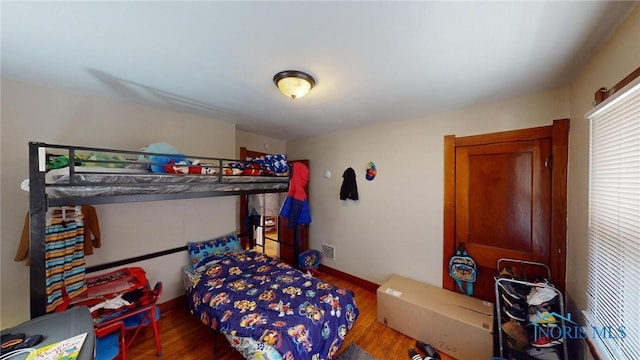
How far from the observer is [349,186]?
120 inches

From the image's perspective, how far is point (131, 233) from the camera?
2.12 meters

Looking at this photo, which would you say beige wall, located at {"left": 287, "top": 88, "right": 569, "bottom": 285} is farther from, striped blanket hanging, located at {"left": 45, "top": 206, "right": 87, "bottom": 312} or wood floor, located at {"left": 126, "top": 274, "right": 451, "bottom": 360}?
striped blanket hanging, located at {"left": 45, "top": 206, "right": 87, "bottom": 312}

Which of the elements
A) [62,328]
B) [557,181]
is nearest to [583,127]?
[557,181]

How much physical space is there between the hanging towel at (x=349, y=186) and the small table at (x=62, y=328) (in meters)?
2.61

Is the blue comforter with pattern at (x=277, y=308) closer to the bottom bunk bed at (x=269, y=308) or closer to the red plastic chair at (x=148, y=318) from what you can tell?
the bottom bunk bed at (x=269, y=308)

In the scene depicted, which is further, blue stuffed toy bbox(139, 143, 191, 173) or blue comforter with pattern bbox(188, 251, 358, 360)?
blue stuffed toy bbox(139, 143, 191, 173)

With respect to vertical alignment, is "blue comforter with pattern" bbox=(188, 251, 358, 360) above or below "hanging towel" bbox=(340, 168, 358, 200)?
below

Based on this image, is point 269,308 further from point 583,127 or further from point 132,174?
point 583,127

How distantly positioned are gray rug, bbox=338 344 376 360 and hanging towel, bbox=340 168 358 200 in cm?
172

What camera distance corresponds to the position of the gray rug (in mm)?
1793

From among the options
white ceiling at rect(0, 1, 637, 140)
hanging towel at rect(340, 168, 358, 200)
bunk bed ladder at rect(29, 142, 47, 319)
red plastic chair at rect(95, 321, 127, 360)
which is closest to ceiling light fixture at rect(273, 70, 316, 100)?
white ceiling at rect(0, 1, 637, 140)

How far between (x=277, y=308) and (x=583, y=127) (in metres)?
2.64

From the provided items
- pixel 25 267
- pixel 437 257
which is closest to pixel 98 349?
pixel 25 267

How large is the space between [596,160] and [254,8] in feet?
7.04
